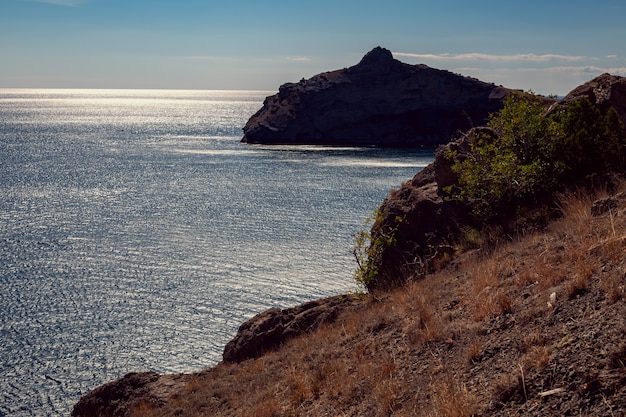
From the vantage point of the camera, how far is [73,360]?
29.2m

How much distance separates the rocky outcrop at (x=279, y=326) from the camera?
19125 mm

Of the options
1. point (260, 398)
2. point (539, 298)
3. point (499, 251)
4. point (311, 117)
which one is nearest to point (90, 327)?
point (260, 398)

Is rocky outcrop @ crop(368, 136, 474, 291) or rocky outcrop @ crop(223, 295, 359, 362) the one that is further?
rocky outcrop @ crop(368, 136, 474, 291)

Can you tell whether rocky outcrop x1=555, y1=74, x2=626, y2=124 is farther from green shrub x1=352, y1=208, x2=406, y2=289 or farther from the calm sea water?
the calm sea water

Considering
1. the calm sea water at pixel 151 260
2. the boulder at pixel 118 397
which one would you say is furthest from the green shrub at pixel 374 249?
the calm sea water at pixel 151 260

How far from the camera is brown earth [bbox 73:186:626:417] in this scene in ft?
27.1

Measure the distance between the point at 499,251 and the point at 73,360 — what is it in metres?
22.2

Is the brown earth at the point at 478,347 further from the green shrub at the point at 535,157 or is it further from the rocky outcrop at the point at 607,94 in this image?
the rocky outcrop at the point at 607,94

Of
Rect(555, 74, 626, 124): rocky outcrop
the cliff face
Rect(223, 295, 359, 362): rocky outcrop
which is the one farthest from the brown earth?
the cliff face

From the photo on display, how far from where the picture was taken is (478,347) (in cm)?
1023

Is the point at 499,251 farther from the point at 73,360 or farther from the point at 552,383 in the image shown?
the point at 73,360

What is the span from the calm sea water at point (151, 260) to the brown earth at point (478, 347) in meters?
13.2

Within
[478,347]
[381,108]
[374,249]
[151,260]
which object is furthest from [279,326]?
[381,108]

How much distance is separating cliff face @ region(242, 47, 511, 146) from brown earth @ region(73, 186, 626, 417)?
133423 mm
